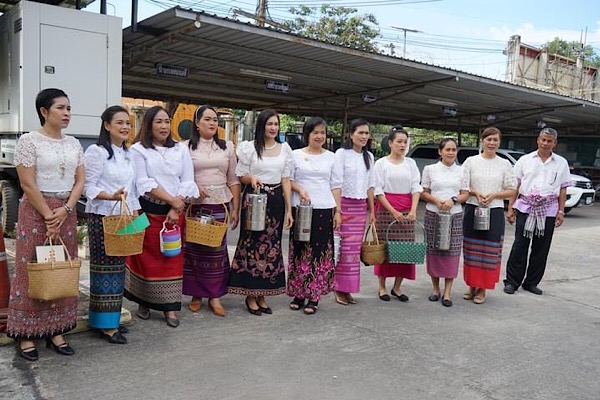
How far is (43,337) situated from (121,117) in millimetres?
1517

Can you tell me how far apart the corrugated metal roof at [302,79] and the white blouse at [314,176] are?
4089 mm

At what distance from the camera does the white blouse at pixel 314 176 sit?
15.1ft

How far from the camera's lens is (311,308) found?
468cm

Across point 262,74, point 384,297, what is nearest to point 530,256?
point 384,297

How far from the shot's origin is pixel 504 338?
4.29 meters

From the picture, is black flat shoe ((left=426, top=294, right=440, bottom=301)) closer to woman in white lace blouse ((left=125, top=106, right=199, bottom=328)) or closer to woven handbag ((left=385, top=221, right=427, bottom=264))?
woven handbag ((left=385, top=221, right=427, bottom=264))

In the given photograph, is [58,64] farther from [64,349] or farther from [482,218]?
[482,218]

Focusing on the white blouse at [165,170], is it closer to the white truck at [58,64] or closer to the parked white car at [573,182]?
the white truck at [58,64]

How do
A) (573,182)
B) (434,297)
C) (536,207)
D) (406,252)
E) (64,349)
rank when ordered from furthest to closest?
(573,182) < (536,207) < (434,297) < (406,252) < (64,349)

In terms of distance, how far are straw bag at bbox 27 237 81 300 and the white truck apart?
4.16 metres

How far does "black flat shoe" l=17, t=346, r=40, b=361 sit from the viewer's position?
340 cm

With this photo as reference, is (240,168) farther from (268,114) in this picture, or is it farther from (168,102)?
(168,102)

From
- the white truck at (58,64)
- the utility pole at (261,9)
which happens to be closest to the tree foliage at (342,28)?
the utility pole at (261,9)

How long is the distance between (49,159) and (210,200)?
52.0 inches
